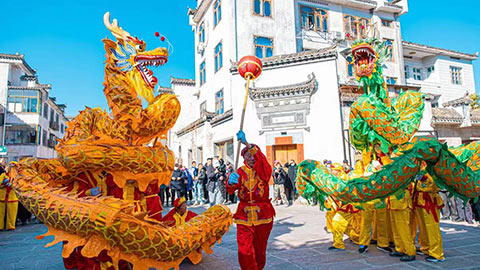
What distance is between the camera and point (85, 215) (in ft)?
8.11

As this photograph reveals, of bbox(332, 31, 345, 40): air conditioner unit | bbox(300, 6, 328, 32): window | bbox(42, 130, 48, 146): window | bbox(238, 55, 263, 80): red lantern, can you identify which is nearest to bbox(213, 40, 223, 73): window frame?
bbox(300, 6, 328, 32): window

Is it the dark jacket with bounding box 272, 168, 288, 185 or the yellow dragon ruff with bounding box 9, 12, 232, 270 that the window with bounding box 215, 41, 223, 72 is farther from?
the yellow dragon ruff with bounding box 9, 12, 232, 270

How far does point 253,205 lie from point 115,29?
2.50 metres

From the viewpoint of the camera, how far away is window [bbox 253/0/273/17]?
16406 millimetres

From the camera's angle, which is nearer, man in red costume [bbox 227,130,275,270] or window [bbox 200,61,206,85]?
man in red costume [bbox 227,130,275,270]

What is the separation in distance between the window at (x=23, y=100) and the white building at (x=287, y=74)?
41.6 ft

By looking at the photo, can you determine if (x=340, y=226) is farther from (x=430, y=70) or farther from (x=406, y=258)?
(x=430, y=70)

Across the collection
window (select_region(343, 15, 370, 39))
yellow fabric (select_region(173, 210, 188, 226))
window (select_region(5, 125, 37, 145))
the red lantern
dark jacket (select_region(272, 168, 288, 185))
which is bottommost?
yellow fabric (select_region(173, 210, 188, 226))

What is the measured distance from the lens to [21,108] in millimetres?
25156

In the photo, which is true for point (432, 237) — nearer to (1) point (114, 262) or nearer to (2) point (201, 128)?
(1) point (114, 262)

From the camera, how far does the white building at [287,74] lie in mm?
12359

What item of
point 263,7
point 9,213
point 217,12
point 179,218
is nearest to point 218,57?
point 217,12

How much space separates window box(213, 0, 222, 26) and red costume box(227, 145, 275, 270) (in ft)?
50.1

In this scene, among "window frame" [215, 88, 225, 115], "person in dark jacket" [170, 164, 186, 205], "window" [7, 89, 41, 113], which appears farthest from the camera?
"window" [7, 89, 41, 113]
